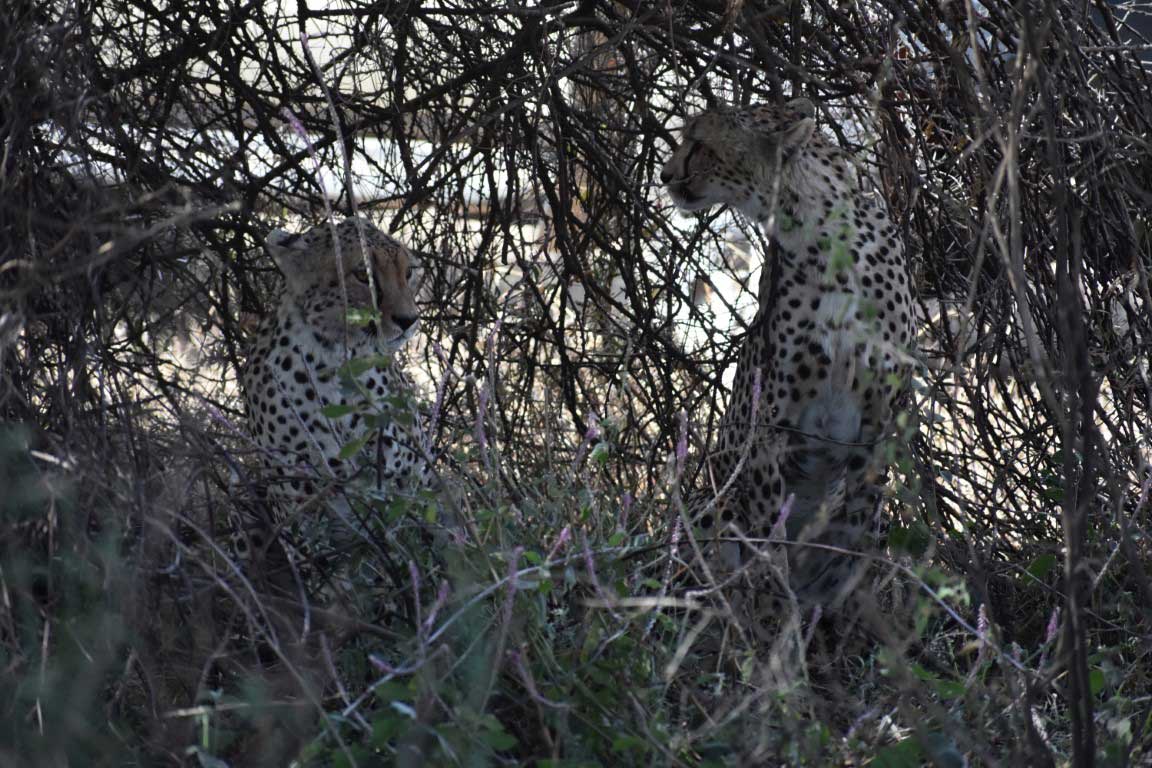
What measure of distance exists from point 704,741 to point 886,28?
1940mm

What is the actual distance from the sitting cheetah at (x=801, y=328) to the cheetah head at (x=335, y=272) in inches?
27.1

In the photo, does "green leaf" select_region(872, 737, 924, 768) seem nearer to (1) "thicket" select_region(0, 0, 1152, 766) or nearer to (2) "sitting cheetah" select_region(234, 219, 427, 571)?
(1) "thicket" select_region(0, 0, 1152, 766)

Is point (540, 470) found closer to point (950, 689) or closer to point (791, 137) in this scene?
point (791, 137)

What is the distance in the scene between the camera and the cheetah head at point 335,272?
10.5ft

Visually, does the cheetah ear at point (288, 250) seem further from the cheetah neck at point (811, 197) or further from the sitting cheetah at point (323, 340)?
the cheetah neck at point (811, 197)

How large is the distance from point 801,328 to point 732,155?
42 cm

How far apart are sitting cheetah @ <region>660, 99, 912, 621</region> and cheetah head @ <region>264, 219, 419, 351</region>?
69cm

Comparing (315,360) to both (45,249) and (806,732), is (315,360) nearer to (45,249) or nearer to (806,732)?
(45,249)

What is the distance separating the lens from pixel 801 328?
334 centimetres

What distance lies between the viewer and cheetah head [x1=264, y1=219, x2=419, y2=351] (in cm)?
320

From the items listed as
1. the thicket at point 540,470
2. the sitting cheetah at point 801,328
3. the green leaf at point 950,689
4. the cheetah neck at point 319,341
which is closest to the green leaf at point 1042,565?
the thicket at point 540,470

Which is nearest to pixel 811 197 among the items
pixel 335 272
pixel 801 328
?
pixel 801 328

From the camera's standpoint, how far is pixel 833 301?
3.32 meters

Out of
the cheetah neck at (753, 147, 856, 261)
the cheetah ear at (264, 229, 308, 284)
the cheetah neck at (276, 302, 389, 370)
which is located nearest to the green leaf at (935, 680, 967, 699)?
the cheetah neck at (753, 147, 856, 261)
